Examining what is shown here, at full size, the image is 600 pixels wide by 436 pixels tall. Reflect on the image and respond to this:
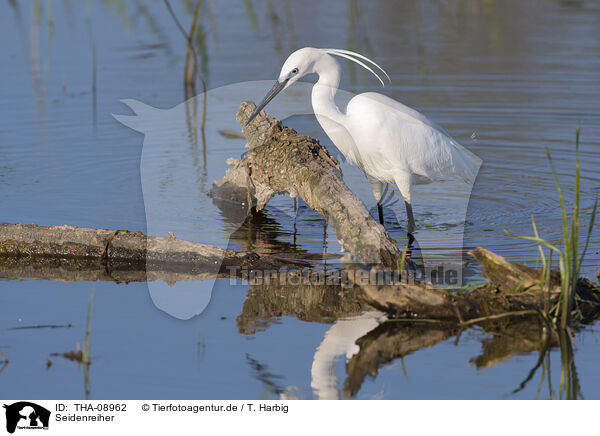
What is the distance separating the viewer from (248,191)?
6.62 m

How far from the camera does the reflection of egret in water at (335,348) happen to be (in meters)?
3.96

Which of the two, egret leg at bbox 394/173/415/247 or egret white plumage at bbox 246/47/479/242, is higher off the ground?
egret white plumage at bbox 246/47/479/242

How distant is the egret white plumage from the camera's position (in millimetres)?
6093

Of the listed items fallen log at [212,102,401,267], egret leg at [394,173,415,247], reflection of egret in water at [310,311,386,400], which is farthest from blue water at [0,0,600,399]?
fallen log at [212,102,401,267]

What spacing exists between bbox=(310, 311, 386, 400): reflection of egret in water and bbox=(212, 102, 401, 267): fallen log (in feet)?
1.27

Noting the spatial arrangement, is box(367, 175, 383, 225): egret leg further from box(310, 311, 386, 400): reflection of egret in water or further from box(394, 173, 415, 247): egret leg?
box(310, 311, 386, 400): reflection of egret in water

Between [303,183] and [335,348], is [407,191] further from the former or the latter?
[335,348]

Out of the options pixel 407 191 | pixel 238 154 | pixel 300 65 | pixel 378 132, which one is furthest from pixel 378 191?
pixel 238 154

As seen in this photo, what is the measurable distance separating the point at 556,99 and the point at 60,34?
25.8ft

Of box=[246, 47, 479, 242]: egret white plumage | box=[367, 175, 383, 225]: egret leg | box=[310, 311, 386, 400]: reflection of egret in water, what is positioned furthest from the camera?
box=[367, 175, 383, 225]: egret leg

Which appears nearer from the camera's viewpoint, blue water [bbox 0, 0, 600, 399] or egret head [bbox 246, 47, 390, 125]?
blue water [bbox 0, 0, 600, 399]
